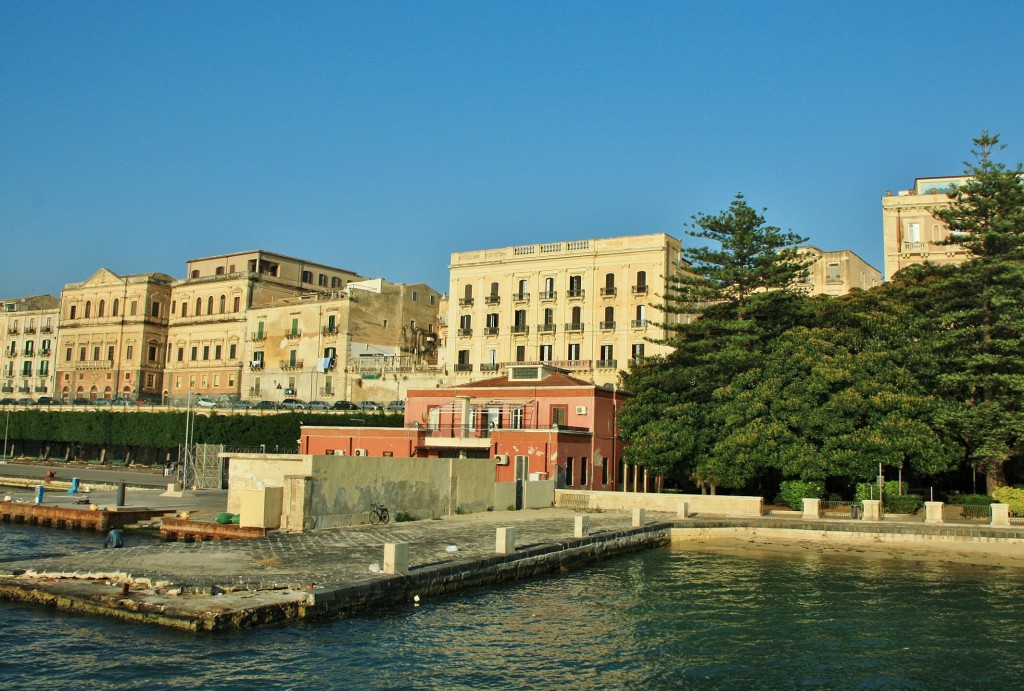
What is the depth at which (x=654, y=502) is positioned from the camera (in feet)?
124

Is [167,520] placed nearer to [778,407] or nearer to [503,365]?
[778,407]

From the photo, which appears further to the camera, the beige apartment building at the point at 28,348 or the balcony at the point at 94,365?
the beige apartment building at the point at 28,348

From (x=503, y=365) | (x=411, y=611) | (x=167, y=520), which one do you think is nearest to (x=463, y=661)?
(x=411, y=611)

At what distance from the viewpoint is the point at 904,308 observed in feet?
134

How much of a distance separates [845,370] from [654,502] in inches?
376

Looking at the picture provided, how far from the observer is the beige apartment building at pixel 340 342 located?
68.2 m

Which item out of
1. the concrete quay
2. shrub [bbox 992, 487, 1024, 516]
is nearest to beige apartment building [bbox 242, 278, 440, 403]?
shrub [bbox 992, 487, 1024, 516]

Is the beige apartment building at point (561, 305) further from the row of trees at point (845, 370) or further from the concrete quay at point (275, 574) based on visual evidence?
the concrete quay at point (275, 574)

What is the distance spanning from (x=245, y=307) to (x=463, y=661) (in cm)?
6599

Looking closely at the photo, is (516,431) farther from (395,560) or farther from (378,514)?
(395,560)

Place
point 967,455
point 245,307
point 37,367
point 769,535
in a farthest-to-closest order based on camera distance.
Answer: point 37,367 < point 245,307 < point 967,455 < point 769,535

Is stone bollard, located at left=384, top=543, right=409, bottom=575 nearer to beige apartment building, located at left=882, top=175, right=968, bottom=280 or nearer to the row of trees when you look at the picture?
the row of trees

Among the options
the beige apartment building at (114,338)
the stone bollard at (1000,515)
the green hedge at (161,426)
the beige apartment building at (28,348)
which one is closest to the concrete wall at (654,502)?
the stone bollard at (1000,515)

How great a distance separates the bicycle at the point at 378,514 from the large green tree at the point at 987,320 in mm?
22848
